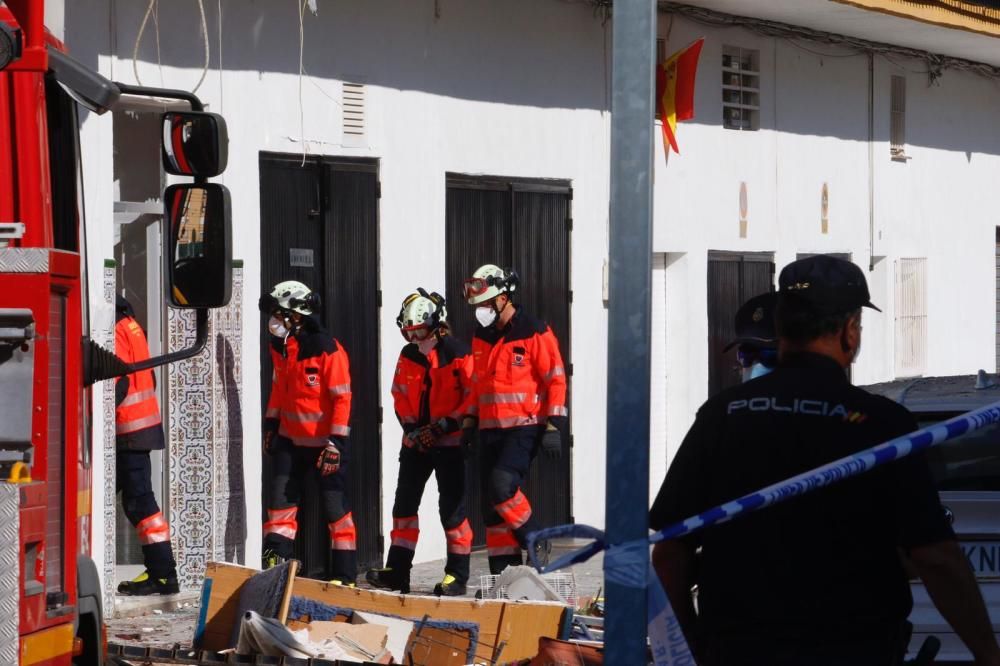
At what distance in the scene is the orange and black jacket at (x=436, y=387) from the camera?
1167cm

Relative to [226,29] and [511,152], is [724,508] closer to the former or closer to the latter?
[226,29]

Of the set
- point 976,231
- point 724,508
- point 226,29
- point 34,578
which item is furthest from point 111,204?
point 976,231

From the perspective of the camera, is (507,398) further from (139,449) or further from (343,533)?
(139,449)

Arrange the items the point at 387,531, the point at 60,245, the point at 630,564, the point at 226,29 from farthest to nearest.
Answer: the point at 387,531, the point at 226,29, the point at 60,245, the point at 630,564

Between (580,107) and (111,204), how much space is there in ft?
17.3

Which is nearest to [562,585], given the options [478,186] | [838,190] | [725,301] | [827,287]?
[478,186]

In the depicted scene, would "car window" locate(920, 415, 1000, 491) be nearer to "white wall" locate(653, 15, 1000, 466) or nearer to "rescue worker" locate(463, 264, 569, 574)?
"rescue worker" locate(463, 264, 569, 574)

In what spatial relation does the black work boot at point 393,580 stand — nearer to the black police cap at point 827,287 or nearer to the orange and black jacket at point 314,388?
the orange and black jacket at point 314,388

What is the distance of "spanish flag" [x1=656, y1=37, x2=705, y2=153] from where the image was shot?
1577 centimetres

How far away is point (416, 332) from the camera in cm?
1159

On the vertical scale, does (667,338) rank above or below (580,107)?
below

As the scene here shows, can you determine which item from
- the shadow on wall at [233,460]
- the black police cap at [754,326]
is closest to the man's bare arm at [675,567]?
the black police cap at [754,326]

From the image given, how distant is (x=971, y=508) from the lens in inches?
270

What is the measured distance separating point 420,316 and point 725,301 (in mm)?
6358
